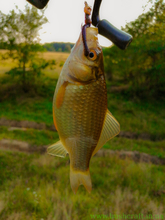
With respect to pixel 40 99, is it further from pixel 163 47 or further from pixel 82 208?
pixel 82 208

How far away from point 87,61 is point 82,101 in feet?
0.78

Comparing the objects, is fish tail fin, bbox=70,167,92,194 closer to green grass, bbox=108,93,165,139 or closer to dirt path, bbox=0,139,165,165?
dirt path, bbox=0,139,165,165

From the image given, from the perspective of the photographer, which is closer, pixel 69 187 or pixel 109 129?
pixel 109 129

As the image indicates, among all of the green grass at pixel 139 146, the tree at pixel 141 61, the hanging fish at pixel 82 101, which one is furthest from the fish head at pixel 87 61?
the tree at pixel 141 61

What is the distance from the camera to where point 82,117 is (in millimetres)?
1298

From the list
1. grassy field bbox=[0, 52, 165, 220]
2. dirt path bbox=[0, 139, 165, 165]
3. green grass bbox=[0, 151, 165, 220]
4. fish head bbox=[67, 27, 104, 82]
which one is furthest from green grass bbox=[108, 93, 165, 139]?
fish head bbox=[67, 27, 104, 82]

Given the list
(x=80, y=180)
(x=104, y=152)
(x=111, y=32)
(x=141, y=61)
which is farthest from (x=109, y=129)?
(x=141, y=61)

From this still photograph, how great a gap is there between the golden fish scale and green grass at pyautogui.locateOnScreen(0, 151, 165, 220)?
13.3 ft

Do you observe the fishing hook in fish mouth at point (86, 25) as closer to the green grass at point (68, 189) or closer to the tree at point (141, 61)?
the green grass at point (68, 189)

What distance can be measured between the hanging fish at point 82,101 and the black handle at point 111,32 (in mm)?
164

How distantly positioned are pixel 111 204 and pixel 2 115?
366 inches

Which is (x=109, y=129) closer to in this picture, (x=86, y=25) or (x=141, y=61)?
(x=86, y=25)

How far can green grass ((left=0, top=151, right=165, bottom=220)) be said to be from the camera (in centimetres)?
504

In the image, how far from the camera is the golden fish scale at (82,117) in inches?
49.8
